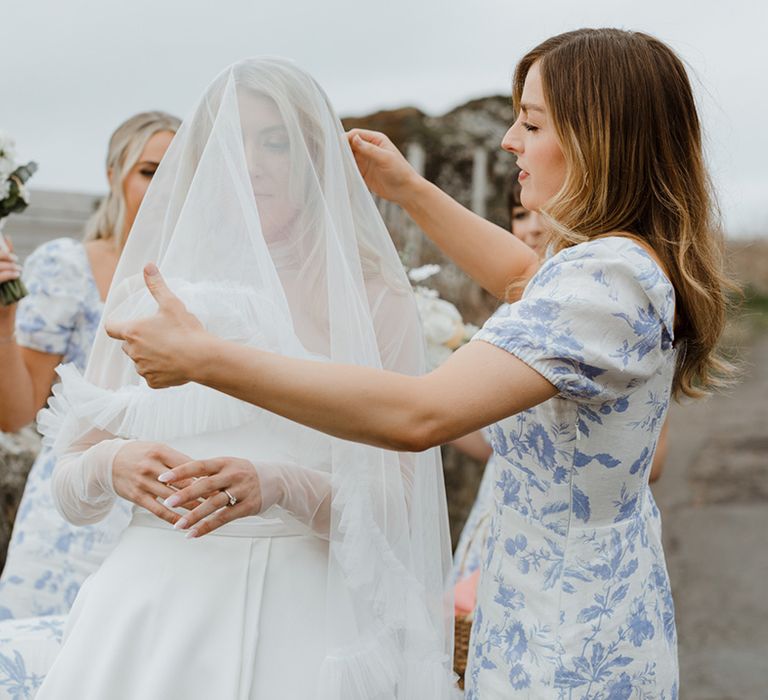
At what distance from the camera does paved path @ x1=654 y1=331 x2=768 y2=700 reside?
18.6 ft

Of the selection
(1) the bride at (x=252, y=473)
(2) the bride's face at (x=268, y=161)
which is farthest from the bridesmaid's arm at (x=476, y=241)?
(2) the bride's face at (x=268, y=161)

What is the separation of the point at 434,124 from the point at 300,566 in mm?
4508

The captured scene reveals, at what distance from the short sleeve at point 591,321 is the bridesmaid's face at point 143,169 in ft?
7.09

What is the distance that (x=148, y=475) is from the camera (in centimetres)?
210

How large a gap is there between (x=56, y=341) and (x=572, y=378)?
7.42 ft

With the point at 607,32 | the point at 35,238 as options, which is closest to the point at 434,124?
the point at 35,238

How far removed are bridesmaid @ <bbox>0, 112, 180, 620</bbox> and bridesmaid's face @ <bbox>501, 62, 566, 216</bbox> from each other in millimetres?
1777

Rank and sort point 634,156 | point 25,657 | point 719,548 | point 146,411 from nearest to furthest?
1. point 634,156
2. point 146,411
3. point 25,657
4. point 719,548

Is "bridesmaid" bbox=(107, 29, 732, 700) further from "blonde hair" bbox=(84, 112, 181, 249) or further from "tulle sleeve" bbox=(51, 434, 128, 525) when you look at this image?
"blonde hair" bbox=(84, 112, 181, 249)

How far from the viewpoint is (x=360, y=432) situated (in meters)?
1.79

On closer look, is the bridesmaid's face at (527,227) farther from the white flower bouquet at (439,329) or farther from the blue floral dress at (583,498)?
the blue floral dress at (583,498)

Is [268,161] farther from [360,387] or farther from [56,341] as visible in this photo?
[56,341]

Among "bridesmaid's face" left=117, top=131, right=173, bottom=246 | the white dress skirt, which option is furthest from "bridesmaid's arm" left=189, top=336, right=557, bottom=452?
"bridesmaid's face" left=117, top=131, right=173, bottom=246

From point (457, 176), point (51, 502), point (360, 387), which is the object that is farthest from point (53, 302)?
point (457, 176)
